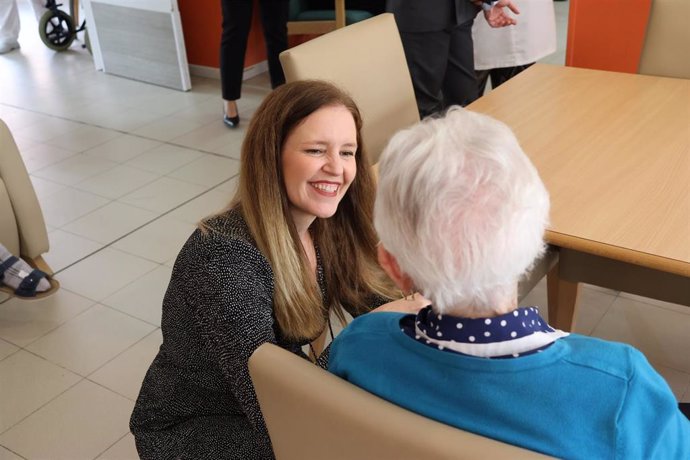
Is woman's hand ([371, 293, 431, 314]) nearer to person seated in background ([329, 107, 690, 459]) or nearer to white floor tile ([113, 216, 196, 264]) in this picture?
person seated in background ([329, 107, 690, 459])

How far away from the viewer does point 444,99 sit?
126 inches

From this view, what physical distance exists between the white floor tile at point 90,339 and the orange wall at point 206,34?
8.84 feet

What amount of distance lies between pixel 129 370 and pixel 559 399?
1784 mm

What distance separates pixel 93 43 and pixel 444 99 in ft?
9.66

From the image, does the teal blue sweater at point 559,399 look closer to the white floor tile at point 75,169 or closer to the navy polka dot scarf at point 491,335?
the navy polka dot scarf at point 491,335

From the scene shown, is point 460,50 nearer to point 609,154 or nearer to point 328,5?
point 609,154

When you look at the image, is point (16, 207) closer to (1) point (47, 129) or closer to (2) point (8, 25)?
(1) point (47, 129)

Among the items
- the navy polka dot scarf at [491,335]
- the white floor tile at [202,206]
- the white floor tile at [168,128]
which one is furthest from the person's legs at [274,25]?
the navy polka dot scarf at [491,335]

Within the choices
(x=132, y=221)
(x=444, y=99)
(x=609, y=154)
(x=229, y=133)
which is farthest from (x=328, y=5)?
(x=609, y=154)

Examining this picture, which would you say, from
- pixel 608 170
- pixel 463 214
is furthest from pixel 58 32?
pixel 463 214

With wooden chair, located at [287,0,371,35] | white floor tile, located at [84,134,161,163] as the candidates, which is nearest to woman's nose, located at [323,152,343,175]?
white floor tile, located at [84,134,161,163]

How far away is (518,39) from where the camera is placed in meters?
3.39

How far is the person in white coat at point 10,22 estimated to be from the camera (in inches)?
222

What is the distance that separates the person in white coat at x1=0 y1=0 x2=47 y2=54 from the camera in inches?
222
